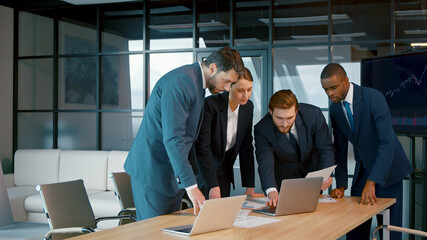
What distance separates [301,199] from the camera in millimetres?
2789

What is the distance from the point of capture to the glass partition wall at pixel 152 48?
576 cm

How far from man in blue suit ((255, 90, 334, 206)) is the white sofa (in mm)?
2935

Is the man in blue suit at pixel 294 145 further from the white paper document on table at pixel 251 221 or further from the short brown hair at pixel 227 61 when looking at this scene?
the short brown hair at pixel 227 61

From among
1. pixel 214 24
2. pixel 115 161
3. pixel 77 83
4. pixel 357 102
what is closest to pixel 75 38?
pixel 77 83

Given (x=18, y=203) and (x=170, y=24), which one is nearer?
(x=18, y=203)

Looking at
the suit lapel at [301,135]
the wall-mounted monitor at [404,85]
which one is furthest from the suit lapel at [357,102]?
the wall-mounted monitor at [404,85]

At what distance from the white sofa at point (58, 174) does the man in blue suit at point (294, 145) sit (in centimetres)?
294

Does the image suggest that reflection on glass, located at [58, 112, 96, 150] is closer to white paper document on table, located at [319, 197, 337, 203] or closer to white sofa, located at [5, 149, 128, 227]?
white sofa, located at [5, 149, 128, 227]

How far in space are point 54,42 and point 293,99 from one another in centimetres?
529

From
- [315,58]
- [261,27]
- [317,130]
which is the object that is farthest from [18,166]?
[317,130]

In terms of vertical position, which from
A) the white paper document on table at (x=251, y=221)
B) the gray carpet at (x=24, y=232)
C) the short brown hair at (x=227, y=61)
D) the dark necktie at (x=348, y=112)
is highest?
the short brown hair at (x=227, y=61)

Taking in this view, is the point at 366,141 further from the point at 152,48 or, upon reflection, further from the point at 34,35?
the point at 34,35

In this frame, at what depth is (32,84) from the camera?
24.9 ft

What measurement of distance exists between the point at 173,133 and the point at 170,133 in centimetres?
2
